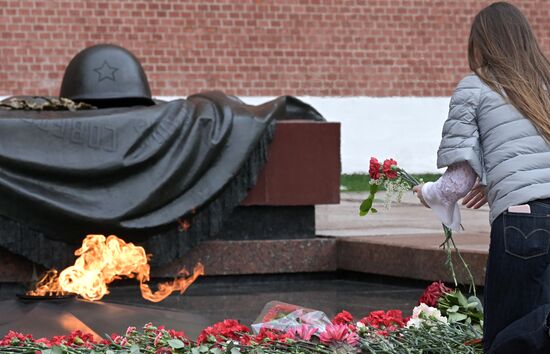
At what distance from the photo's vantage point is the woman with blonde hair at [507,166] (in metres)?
2.87

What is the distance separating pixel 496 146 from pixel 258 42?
344 inches

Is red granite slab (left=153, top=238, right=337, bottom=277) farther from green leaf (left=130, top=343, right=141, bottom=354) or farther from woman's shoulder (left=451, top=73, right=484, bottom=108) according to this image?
woman's shoulder (left=451, top=73, right=484, bottom=108)

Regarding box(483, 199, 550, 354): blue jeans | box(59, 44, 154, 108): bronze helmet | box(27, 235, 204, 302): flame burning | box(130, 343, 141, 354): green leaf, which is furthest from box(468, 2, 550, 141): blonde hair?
box(59, 44, 154, 108): bronze helmet

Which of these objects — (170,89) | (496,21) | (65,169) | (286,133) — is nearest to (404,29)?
(170,89)

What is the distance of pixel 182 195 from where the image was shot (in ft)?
21.2

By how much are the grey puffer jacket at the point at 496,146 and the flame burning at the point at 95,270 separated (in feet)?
6.70

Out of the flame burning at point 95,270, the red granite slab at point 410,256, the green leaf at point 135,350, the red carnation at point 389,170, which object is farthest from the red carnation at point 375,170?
the red granite slab at point 410,256

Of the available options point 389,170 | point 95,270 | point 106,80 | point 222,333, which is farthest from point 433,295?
point 106,80

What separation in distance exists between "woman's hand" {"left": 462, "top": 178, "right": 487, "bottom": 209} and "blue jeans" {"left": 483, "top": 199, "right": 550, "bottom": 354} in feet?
0.80

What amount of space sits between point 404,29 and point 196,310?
7.11 metres

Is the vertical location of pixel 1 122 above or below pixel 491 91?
below

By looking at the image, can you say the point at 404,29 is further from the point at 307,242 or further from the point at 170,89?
the point at 307,242

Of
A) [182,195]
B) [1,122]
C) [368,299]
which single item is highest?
[1,122]

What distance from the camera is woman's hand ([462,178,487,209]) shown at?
3.17 meters
